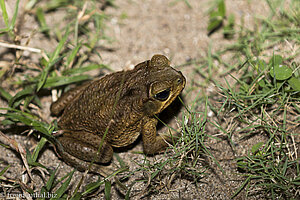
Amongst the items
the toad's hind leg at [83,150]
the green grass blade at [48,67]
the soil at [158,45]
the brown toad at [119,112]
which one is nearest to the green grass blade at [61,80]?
the green grass blade at [48,67]

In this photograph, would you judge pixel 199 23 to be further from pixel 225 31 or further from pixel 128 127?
pixel 128 127

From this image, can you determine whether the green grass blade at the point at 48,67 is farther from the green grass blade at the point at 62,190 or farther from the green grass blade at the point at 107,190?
the green grass blade at the point at 107,190

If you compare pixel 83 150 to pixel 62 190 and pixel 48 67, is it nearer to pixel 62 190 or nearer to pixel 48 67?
pixel 62 190

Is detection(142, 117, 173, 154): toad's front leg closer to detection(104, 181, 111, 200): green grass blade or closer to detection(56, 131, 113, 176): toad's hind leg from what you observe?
detection(56, 131, 113, 176): toad's hind leg

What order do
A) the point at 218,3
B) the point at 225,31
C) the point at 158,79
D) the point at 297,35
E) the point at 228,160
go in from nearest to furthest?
1. the point at 158,79
2. the point at 228,160
3. the point at 297,35
4. the point at 225,31
5. the point at 218,3

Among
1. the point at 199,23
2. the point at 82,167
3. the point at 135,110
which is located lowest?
the point at 82,167

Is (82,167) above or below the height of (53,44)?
below

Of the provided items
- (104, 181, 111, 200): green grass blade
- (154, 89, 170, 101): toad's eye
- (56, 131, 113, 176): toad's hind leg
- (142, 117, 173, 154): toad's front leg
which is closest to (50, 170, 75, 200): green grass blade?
(56, 131, 113, 176): toad's hind leg

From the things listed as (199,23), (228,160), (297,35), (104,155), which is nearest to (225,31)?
(199,23)
